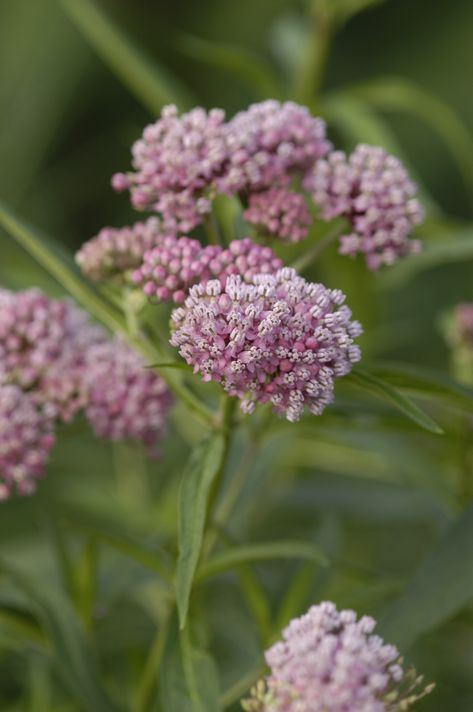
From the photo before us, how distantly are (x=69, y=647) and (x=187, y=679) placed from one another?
0.23 metres

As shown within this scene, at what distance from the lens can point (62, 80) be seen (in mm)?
4121

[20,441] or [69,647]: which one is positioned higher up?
[20,441]

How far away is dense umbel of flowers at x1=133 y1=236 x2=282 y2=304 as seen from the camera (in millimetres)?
1164

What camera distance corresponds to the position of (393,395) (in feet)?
3.69

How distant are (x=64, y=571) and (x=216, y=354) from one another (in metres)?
0.64

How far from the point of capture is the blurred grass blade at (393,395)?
1123 millimetres

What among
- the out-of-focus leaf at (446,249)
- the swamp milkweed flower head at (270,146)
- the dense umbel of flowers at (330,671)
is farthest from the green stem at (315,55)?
the dense umbel of flowers at (330,671)

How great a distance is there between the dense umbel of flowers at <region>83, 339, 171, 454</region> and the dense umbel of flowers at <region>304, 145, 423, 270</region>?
33cm

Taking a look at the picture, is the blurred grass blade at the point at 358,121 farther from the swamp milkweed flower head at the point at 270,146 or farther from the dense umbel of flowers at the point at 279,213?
the dense umbel of flowers at the point at 279,213

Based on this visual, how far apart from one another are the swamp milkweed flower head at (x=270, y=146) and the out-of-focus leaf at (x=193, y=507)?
0.32 meters

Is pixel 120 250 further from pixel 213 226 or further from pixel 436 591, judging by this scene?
pixel 436 591

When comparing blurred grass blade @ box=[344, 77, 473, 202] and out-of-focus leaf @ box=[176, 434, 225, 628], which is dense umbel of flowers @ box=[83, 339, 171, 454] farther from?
blurred grass blade @ box=[344, 77, 473, 202]

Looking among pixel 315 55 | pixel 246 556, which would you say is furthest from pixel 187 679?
pixel 315 55

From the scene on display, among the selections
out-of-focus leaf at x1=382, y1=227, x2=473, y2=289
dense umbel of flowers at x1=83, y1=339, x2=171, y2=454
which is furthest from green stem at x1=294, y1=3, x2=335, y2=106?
dense umbel of flowers at x1=83, y1=339, x2=171, y2=454
